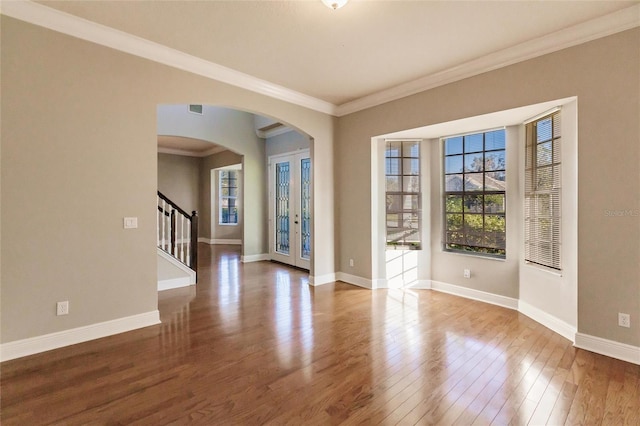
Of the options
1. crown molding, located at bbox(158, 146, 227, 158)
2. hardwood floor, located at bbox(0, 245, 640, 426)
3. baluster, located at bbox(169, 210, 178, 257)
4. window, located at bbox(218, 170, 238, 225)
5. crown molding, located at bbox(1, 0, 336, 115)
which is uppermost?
crown molding, located at bbox(158, 146, 227, 158)

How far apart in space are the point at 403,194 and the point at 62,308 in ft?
14.5

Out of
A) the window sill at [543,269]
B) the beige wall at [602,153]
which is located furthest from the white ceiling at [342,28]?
the window sill at [543,269]

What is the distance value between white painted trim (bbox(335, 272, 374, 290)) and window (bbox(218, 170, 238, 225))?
6.16 m

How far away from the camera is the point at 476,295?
4281 millimetres

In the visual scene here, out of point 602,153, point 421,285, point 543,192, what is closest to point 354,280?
point 421,285

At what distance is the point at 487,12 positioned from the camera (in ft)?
8.75

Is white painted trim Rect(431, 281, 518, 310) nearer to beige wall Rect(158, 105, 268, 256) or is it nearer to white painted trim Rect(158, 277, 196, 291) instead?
white painted trim Rect(158, 277, 196, 291)

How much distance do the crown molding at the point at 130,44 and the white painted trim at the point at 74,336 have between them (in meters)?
2.80

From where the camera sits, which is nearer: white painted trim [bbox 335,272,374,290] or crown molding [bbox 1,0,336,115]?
crown molding [bbox 1,0,336,115]

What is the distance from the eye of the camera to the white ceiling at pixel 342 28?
2.61m

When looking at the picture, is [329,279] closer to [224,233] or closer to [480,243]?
[480,243]

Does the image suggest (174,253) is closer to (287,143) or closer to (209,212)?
(287,143)

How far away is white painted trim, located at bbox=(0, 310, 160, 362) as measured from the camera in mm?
2611

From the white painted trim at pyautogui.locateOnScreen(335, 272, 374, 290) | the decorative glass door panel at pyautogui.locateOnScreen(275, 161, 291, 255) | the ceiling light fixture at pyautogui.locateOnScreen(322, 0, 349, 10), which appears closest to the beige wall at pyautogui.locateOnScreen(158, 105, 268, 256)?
the decorative glass door panel at pyautogui.locateOnScreen(275, 161, 291, 255)
